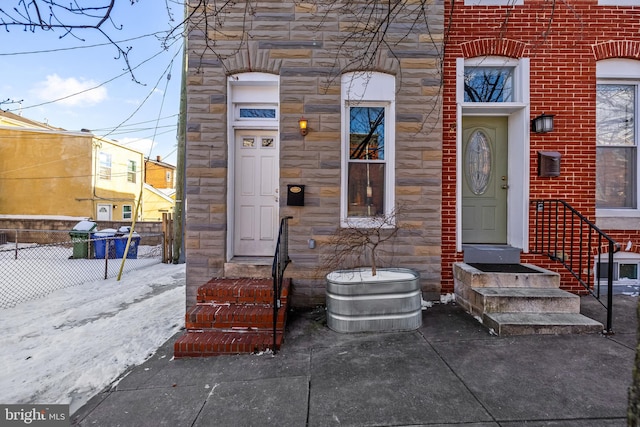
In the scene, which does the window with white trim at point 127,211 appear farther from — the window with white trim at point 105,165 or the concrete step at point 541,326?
the concrete step at point 541,326

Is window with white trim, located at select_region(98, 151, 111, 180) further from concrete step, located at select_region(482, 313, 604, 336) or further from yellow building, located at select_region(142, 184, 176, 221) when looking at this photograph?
concrete step, located at select_region(482, 313, 604, 336)

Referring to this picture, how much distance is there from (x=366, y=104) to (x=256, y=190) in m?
2.20

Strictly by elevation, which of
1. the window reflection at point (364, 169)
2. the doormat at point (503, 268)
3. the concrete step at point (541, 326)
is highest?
the window reflection at point (364, 169)

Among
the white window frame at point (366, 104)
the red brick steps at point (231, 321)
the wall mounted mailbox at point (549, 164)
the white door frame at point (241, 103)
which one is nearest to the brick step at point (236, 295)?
the red brick steps at point (231, 321)

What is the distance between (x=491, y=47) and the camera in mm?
4828

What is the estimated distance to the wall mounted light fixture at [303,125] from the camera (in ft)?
14.6

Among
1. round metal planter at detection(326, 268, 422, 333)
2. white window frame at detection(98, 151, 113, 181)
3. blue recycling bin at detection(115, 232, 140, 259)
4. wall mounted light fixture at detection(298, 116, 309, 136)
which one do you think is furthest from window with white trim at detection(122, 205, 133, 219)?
round metal planter at detection(326, 268, 422, 333)

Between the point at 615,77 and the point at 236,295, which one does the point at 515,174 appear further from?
the point at 236,295

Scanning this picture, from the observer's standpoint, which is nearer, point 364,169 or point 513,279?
point 513,279

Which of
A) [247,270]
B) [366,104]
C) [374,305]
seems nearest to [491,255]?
[374,305]

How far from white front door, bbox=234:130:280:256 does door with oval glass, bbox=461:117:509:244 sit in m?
3.25

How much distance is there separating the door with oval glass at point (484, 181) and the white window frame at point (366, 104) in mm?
1485

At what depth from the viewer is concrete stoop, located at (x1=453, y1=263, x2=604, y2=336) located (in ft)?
11.5

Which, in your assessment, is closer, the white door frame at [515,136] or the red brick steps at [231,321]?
the red brick steps at [231,321]
